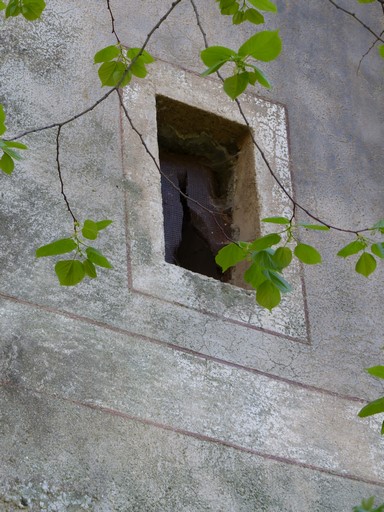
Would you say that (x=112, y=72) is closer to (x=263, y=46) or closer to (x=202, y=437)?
(x=263, y=46)

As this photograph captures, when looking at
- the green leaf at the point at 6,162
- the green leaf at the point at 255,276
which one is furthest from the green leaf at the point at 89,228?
the green leaf at the point at 255,276

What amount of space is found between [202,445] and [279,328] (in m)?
0.84

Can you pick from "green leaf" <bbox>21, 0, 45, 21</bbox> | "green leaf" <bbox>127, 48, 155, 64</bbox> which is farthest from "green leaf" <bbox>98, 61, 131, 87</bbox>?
"green leaf" <bbox>21, 0, 45, 21</bbox>

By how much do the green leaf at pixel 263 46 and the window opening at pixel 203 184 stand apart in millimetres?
2272

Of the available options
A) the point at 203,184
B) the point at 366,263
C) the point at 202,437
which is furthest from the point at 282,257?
the point at 203,184

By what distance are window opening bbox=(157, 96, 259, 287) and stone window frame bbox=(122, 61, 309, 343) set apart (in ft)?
0.25

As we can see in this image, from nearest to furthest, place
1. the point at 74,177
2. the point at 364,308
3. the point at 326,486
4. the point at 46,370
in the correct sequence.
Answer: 1. the point at 46,370
2. the point at 326,486
3. the point at 74,177
4. the point at 364,308

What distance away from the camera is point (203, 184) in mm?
5641

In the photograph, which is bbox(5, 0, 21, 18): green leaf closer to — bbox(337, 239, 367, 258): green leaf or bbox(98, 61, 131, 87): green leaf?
bbox(98, 61, 131, 87): green leaf

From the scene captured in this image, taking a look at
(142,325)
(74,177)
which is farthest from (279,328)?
(74,177)

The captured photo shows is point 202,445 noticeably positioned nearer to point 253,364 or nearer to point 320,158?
point 253,364

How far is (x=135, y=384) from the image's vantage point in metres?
4.22

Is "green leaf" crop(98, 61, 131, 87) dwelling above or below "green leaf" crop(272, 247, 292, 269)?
above

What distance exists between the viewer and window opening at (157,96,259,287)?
5302 millimetres
